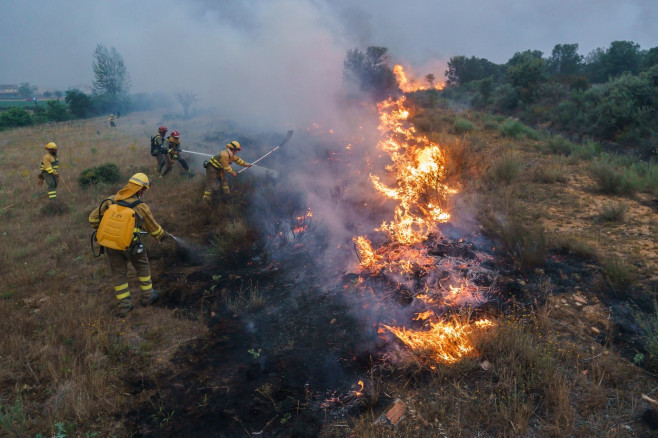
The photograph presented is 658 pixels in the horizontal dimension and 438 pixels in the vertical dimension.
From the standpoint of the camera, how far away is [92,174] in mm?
11539

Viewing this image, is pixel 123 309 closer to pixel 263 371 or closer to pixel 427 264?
pixel 263 371

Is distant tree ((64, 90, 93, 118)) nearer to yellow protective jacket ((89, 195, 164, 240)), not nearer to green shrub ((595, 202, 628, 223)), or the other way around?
yellow protective jacket ((89, 195, 164, 240))

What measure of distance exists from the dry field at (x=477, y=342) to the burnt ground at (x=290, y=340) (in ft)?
0.16

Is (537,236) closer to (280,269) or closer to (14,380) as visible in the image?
(280,269)

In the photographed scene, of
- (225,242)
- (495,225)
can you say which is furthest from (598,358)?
(225,242)

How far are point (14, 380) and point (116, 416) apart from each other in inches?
55.7

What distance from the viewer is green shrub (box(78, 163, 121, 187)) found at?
11464mm

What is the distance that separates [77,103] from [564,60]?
156ft

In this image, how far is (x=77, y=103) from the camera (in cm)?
3612

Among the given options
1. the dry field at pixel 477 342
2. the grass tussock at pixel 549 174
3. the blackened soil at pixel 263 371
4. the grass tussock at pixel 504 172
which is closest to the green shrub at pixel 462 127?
the grass tussock at pixel 549 174

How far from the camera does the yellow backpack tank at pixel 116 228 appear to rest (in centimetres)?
494

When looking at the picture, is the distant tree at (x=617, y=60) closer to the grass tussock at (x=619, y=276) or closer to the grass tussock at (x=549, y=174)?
the grass tussock at (x=549, y=174)

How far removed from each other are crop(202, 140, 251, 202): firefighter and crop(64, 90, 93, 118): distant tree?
36237 mm

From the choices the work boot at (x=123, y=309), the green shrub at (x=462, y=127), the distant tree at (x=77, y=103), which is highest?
the distant tree at (x=77, y=103)
